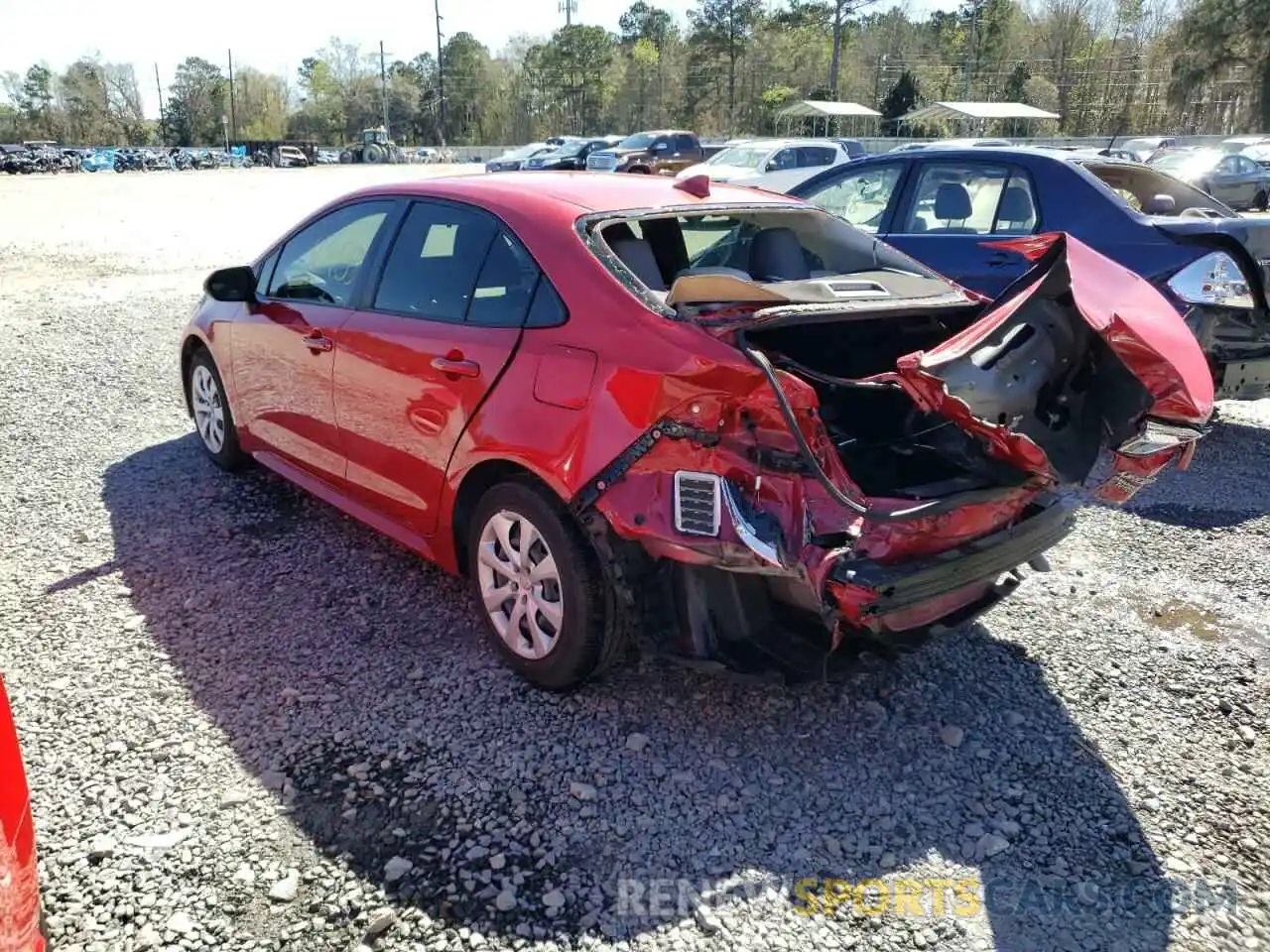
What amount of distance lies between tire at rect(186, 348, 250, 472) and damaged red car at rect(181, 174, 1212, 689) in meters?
1.44

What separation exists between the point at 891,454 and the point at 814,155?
18354 millimetres

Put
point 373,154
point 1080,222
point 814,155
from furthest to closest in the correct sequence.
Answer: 1. point 373,154
2. point 814,155
3. point 1080,222

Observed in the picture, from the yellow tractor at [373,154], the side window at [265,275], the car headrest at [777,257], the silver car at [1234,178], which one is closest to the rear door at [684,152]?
the silver car at [1234,178]

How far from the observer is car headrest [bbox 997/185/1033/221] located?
6.50 m

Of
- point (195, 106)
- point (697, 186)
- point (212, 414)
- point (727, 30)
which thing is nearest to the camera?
point (697, 186)

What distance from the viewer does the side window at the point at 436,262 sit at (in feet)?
Result: 11.9

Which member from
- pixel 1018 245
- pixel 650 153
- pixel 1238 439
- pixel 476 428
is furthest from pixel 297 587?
pixel 650 153

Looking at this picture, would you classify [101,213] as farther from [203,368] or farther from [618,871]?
[618,871]

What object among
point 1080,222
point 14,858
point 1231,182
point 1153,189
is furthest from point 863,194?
point 1231,182

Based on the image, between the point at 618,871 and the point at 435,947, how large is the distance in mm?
506

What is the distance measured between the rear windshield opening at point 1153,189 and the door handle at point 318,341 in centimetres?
538

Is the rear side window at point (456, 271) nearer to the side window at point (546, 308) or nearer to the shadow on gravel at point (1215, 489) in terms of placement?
the side window at point (546, 308)

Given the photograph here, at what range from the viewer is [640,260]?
3443 mm

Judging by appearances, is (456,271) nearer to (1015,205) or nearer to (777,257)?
(777,257)
